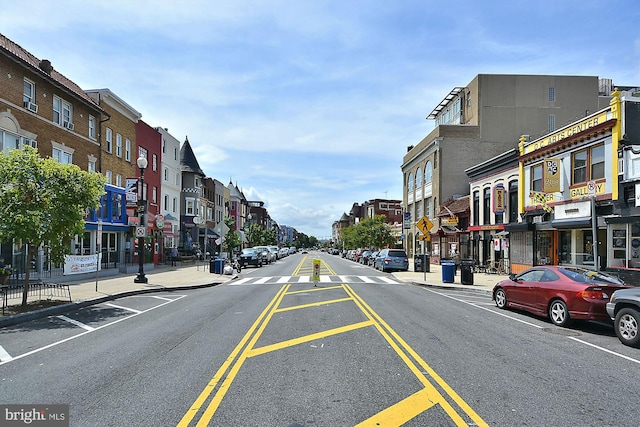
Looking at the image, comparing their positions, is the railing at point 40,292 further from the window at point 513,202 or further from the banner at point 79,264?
the window at point 513,202

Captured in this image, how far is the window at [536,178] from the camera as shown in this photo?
82.6ft

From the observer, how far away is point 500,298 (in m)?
13.9

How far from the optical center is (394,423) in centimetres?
477

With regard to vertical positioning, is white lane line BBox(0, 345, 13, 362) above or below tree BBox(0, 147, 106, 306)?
below

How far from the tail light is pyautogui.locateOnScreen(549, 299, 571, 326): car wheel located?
0.62m

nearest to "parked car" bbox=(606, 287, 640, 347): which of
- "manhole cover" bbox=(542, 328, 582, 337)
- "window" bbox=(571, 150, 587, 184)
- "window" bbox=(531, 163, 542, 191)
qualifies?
"manhole cover" bbox=(542, 328, 582, 337)

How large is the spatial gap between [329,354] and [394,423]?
9.86ft

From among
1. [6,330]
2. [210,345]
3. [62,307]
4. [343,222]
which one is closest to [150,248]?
[62,307]

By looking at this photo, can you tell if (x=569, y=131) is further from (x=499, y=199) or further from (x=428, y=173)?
(x=428, y=173)

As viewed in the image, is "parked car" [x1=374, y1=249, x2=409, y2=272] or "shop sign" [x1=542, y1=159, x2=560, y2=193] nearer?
"shop sign" [x1=542, y1=159, x2=560, y2=193]

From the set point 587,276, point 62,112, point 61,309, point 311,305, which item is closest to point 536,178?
point 587,276

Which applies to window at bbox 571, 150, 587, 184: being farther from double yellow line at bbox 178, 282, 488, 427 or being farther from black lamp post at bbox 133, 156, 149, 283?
black lamp post at bbox 133, 156, 149, 283

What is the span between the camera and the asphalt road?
5082 millimetres

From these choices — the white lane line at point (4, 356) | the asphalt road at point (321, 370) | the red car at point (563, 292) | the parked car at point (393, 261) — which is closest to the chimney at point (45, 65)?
the asphalt road at point (321, 370)
